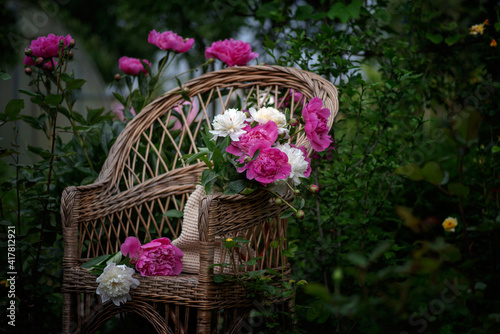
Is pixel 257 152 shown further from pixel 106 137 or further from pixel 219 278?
pixel 106 137

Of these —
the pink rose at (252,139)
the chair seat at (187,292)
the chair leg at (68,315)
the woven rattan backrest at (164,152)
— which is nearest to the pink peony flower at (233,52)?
the woven rattan backrest at (164,152)

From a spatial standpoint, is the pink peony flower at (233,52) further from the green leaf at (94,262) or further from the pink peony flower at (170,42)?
the green leaf at (94,262)

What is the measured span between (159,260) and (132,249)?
0.32ft

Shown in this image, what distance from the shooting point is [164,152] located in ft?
5.43

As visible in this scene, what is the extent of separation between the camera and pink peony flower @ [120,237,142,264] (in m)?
1.19

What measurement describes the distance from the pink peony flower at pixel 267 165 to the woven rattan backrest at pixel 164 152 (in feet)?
0.99

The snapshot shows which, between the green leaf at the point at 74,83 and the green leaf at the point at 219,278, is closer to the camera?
the green leaf at the point at 219,278

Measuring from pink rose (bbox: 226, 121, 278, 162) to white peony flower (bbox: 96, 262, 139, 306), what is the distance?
0.44 meters

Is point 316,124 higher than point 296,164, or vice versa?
point 316,124

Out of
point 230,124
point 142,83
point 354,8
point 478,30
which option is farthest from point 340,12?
point 230,124

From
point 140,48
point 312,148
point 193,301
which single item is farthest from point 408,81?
point 140,48

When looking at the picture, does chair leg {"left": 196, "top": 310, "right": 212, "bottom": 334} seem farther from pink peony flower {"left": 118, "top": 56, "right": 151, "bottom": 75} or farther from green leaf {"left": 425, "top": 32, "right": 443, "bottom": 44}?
green leaf {"left": 425, "top": 32, "right": 443, "bottom": 44}

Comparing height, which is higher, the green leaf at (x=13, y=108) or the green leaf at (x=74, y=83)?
the green leaf at (x=74, y=83)

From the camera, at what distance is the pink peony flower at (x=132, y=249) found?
46.9 inches
